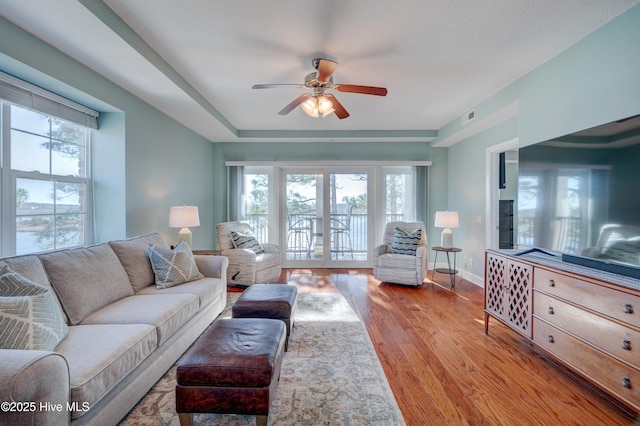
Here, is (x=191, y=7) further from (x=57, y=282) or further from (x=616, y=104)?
(x=616, y=104)

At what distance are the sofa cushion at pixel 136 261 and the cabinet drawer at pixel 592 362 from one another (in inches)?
129

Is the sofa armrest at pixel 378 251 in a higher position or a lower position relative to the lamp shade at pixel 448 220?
lower

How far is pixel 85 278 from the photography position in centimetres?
198

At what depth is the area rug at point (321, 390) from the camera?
1.60 meters

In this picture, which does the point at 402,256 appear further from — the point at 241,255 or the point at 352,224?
the point at 241,255

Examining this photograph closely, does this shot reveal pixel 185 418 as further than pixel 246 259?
No

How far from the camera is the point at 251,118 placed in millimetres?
4406

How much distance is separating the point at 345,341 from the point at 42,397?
199 cm

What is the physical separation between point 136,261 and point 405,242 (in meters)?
3.59

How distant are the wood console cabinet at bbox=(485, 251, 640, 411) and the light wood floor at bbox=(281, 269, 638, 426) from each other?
8.6 inches

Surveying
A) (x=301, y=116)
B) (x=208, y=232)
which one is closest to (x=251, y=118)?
(x=301, y=116)

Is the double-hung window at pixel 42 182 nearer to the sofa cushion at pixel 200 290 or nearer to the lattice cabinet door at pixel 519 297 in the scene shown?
the sofa cushion at pixel 200 290

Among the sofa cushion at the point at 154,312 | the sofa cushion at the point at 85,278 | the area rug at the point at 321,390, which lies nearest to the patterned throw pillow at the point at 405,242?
the area rug at the point at 321,390

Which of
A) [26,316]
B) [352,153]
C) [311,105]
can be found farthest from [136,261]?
[352,153]
